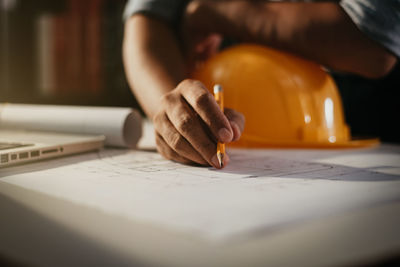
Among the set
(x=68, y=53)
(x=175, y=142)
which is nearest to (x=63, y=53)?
(x=68, y=53)

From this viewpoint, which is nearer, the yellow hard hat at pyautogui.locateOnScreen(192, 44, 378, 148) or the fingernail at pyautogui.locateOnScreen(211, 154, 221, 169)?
the fingernail at pyautogui.locateOnScreen(211, 154, 221, 169)

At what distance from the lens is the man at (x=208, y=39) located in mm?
482

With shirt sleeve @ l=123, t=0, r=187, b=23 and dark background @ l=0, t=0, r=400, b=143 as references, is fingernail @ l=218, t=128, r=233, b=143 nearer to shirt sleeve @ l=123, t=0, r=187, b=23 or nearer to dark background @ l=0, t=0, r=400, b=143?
shirt sleeve @ l=123, t=0, r=187, b=23

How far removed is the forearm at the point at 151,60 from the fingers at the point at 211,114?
0.19 m

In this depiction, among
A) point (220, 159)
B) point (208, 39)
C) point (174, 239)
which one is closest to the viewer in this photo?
point (174, 239)

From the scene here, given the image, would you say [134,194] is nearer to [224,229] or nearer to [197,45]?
[224,229]

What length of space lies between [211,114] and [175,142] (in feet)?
0.22

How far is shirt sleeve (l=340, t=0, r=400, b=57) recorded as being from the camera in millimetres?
624

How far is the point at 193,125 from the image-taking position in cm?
47

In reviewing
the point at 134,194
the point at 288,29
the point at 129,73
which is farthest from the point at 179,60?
the point at 134,194

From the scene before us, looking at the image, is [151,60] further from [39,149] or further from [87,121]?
[39,149]

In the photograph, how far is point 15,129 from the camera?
32.1 inches

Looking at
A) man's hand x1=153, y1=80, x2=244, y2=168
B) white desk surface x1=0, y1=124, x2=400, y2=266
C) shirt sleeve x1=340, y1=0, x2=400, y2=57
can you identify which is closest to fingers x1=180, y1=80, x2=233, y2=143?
man's hand x1=153, y1=80, x2=244, y2=168

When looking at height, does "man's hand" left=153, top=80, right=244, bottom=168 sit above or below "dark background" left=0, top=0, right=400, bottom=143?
below
